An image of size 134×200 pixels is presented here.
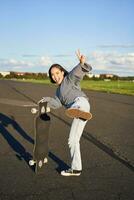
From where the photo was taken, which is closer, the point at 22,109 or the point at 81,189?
the point at 81,189

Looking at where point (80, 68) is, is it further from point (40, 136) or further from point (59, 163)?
point (59, 163)

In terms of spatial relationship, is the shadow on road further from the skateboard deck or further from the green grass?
the green grass

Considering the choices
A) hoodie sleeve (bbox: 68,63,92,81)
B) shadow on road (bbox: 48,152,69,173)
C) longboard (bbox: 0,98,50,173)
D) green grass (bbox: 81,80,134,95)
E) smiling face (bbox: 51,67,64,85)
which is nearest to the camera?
hoodie sleeve (bbox: 68,63,92,81)

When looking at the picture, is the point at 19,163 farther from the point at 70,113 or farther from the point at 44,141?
the point at 70,113

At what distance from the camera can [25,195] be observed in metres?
5.40

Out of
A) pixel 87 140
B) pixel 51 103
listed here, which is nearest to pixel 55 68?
pixel 51 103

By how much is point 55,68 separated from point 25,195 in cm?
193

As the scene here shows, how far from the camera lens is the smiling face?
6.30 metres

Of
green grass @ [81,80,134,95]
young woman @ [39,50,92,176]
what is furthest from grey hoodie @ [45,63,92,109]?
green grass @ [81,80,134,95]

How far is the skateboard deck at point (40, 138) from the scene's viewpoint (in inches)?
259

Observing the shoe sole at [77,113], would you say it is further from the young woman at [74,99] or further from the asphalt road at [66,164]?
the asphalt road at [66,164]

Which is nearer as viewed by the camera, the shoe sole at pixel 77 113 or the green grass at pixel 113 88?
the shoe sole at pixel 77 113

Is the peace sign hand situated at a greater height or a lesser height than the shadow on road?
greater

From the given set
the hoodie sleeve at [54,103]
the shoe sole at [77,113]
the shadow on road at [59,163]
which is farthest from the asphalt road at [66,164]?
the hoodie sleeve at [54,103]
